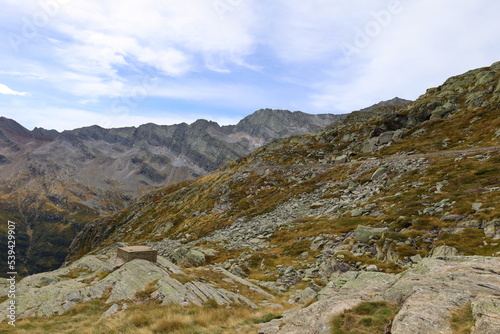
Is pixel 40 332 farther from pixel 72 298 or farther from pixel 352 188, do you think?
pixel 352 188

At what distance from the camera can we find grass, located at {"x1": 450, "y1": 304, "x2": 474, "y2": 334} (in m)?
7.08

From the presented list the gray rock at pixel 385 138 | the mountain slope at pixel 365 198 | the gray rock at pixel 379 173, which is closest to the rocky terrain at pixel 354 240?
the mountain slope at pixel 365 198

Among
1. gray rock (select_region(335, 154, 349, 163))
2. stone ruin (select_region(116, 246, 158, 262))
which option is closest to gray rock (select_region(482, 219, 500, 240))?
stone ruin (select_region(116, 246, 158, 262))

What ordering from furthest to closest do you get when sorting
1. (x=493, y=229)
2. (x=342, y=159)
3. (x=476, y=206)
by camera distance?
(x=342, y=159) → (x=476, y=206) → (x=493, y=229)

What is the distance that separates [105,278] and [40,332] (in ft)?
28.3

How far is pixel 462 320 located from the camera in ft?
24.9

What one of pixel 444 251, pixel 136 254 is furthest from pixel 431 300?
pixel 136 254

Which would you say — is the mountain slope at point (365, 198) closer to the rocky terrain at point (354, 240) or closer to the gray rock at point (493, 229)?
the gray rock at point (493, 229)

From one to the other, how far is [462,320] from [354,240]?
25167mm

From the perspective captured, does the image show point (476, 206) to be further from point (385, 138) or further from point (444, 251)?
point (385, 138)

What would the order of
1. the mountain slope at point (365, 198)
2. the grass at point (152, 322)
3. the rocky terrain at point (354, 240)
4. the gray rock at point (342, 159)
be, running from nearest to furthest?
the rocky terrain at point (354, 240) < the grass at point (152, 322) < the mountain slope at point (365, 198) < the gray rock at point (342, 159)

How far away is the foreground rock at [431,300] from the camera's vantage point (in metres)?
7.56

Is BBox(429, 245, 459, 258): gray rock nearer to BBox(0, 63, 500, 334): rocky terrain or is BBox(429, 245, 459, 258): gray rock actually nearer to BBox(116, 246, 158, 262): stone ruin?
BBox(0, 63, 500, 334): rocky terrain

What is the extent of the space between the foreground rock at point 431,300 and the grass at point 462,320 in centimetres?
14
